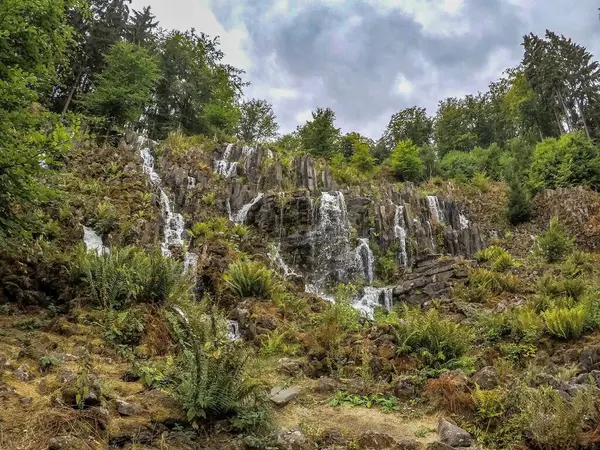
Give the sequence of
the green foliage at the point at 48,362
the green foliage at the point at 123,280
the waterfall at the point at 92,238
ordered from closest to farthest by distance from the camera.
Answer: the green foliage at the point at 48,362
the green foliage at the point at 123,280
the waterfall at the point at 92,238

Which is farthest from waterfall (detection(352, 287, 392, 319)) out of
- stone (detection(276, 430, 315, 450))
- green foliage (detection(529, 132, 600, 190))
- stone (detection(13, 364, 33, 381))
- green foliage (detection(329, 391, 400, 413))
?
green foliage (detection(529, 132, 600, 190))

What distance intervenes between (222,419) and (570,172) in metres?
30.0

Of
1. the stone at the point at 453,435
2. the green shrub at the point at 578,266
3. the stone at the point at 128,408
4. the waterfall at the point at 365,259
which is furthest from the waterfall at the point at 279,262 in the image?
the stone at the point at 128,408

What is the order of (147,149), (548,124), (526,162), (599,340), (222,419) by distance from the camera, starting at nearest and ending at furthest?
(222,419)
(599,340)
(147,149)
(526,162)
(548,124)

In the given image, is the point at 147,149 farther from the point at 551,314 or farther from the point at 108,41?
the point at 551,314

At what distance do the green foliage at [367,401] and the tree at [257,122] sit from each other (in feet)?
115

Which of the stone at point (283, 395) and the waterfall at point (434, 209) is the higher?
the waterfall at point (434, 209)

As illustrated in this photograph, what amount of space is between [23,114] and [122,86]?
1867cm

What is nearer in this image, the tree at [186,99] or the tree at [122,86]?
the tree at [122,86]

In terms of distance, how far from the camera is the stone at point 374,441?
435 centimetres

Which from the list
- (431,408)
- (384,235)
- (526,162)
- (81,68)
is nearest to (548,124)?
(526,162)

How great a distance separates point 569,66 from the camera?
37.8m

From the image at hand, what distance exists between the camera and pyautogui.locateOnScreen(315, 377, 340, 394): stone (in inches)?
256

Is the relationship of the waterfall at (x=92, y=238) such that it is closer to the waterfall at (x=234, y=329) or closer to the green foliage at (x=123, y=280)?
the green foliage at (x=123, y=280)
